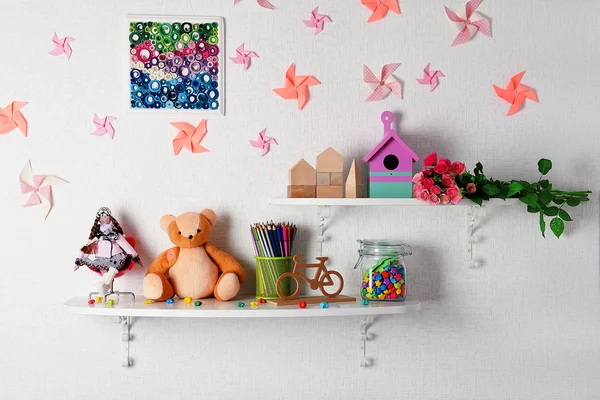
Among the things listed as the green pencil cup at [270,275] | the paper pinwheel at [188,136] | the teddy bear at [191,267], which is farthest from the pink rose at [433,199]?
the paper pinwheel at [188,136]

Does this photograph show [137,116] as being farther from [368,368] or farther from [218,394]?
[368,368]

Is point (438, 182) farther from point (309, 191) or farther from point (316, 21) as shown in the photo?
point (316, 21)

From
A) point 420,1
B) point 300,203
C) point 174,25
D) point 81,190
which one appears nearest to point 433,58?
point 420,1

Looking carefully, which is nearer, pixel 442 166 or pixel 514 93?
pixel 442 166

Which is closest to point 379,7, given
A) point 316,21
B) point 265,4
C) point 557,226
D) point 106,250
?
point 316,21

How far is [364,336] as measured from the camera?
1966 millimetres

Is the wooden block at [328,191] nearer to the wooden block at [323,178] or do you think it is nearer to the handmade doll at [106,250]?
the wooden block at [323,178]

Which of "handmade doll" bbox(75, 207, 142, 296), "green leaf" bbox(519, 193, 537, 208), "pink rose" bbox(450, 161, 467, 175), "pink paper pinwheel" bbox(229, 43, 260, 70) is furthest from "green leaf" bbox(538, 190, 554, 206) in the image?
"handmade doll" bbox(75, 207, 142, 296)

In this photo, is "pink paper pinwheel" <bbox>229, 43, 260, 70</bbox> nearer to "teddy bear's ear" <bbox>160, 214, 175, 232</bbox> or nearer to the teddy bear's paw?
"teddy bear's ear" <bbox>160, 214, 175, 232</bbox>

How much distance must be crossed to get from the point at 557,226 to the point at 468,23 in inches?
25.5

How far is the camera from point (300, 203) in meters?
1.81

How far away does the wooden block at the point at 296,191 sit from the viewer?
1.85m

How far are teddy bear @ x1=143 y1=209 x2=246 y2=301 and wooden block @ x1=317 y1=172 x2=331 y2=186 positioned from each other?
0.33 meters

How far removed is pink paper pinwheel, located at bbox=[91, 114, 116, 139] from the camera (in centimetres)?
193
